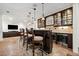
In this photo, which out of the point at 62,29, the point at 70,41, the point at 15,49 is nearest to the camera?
the point at 70,41

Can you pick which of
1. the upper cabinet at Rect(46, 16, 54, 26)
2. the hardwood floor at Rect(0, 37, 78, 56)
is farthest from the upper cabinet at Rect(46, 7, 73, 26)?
the hardwood floor at Rect(0, 37, 78, 56)

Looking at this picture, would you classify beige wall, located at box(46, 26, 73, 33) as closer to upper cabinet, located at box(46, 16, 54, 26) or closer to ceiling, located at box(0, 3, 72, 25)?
upper cabinet, located at box(46, 16, 54, 26)

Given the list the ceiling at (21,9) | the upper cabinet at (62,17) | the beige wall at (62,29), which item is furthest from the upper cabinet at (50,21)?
the ceiling at (21,9)

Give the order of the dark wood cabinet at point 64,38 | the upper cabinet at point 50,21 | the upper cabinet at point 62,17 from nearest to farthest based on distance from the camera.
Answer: the dark wood cabinet at point 64,38 < the upper cabinet at point 62,17 < the upper cabinet at point 50,21

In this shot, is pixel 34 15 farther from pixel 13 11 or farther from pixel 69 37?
pixel 69 37

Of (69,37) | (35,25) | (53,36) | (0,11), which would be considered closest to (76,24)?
(69,37)

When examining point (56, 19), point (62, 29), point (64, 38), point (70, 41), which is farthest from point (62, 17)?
point (70, 41)

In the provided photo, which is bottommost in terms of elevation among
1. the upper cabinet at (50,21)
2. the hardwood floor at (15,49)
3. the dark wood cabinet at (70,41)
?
the hardwood floor at (15,49)

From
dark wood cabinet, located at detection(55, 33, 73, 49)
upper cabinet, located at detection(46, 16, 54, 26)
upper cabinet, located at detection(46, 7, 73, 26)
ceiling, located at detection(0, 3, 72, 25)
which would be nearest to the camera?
ceiling, located at detection(0, 3, 72, 25)

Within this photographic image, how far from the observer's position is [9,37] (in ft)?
11.2

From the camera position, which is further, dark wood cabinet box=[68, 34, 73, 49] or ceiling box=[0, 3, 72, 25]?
dark wood cabinet box=[68, 34, 73, 49]

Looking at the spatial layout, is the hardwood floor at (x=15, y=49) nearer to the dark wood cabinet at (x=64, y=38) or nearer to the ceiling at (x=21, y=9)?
the dark wood cabinet at (x=64, y=38)

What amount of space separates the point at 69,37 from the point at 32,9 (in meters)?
1.35

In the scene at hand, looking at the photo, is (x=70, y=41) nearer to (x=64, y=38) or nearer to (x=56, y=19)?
(x=64, y=38)
